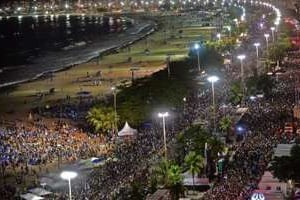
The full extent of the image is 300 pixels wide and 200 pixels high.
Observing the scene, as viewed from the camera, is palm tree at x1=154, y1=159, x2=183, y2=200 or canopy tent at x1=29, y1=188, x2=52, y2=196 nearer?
palm tree at x1=154, y1=159, x2=183, y2=200

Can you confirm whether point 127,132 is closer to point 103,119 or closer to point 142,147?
point 103,119

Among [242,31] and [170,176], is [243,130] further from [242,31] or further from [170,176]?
[242,31]

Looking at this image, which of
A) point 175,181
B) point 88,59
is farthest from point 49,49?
point 175,181

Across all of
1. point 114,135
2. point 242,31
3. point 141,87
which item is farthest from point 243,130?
point 242,31

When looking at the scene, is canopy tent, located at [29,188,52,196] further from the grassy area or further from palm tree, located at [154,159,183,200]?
the grassy area

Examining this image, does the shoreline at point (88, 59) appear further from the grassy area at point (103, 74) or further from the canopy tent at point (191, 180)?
the canopy tent at point (191, 180)

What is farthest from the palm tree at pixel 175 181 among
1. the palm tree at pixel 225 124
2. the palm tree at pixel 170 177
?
the palm tree at pixel 225 124

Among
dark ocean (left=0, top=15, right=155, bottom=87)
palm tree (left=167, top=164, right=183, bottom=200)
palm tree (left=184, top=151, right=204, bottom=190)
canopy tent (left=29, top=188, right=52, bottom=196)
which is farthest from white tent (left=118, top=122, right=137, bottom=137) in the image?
dark ocean (left=0, top=15, right=155, bottom=87)
